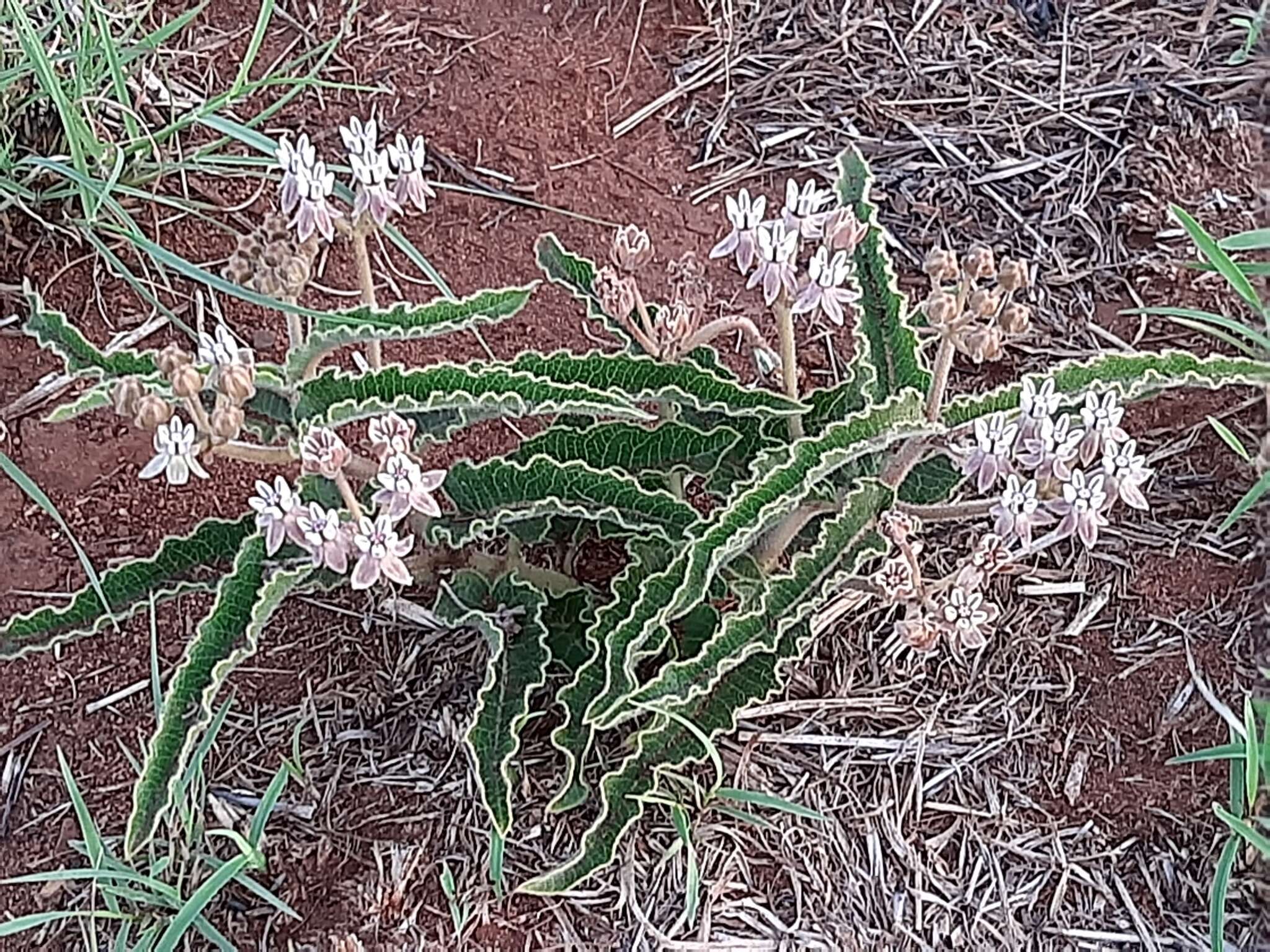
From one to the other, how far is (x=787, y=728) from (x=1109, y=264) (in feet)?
2.12

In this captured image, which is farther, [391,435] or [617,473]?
[617,473]

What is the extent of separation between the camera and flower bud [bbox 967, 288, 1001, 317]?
3.51 ft

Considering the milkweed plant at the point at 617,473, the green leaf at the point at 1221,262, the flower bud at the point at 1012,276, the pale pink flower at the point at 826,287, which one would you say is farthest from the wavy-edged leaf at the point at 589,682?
the green leaf at the point at 1221,262

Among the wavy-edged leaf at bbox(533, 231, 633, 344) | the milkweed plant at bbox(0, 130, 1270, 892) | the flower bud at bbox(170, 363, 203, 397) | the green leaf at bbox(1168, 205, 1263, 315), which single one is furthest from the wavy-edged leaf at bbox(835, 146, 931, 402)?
the flower bud at bbox(170, 363, 203, 397)

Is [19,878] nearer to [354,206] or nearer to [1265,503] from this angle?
[354,206]

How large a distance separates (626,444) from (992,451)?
1.03ft

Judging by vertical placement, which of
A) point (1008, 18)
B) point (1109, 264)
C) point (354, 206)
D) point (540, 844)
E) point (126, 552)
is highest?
point (354, 206)

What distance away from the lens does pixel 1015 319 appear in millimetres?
1085

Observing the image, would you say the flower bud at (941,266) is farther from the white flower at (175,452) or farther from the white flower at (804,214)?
the white flower at (175,452)

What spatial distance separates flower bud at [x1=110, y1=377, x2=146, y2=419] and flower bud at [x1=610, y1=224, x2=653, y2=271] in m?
0.39

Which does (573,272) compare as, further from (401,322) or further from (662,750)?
(662,750)

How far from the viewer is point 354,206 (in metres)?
1.13

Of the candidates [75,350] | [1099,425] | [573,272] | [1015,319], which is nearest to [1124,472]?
[1099,425]

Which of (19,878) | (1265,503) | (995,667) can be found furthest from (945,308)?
(19,878)
